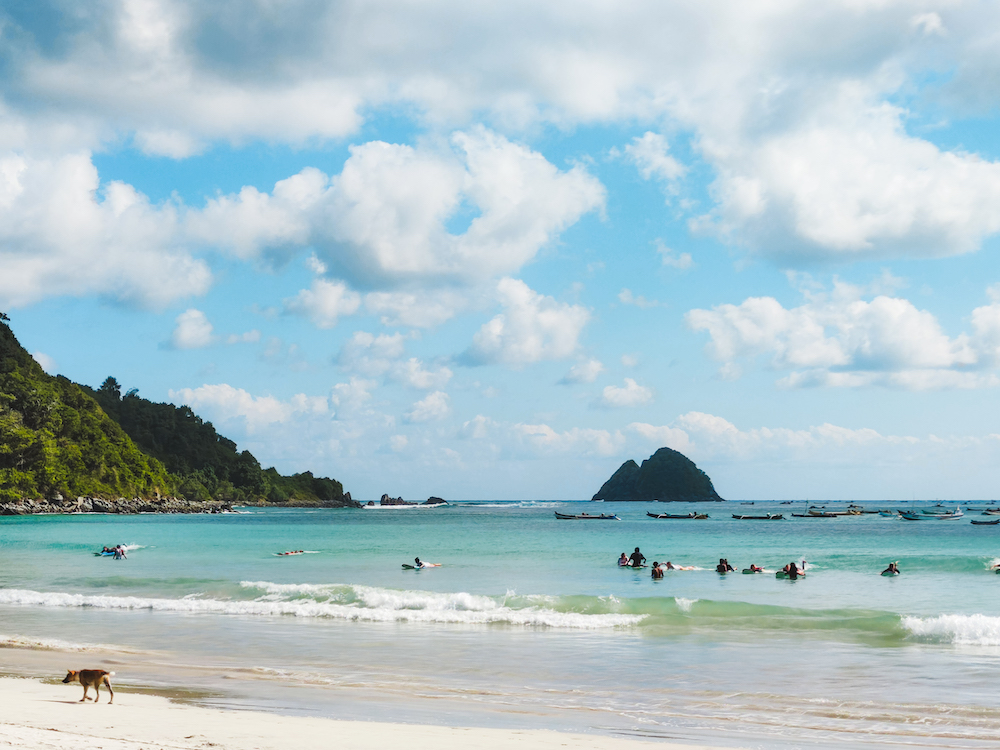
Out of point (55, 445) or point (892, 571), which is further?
point (55, 445)

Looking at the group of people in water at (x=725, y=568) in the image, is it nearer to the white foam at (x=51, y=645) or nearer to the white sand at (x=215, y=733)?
the white foam at (x=51, y=645)

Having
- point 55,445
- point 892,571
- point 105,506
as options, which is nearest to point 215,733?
point 892,571

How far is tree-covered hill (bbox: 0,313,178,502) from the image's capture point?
123625mm

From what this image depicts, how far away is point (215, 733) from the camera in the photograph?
10953 mm

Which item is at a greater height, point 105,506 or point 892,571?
point 892,571

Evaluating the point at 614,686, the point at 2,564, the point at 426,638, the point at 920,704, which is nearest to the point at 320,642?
the point at 426,638

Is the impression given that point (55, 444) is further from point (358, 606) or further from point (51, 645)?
point (51, 645)

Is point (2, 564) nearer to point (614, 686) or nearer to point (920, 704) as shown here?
point (614, 686)

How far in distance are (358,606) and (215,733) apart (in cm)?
1741

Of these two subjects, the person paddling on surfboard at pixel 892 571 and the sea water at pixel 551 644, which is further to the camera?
the person paddling on surfboard at pixel 892 571

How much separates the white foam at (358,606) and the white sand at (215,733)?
Answer: 1270 cm

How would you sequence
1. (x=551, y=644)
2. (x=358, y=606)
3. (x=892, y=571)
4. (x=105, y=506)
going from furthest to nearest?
(x=105, y=506), (x=892, y=571), (x=358, y=606), (x=551, y=644)

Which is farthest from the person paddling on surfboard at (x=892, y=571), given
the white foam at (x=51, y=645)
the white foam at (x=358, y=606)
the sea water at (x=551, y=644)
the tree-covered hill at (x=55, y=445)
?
the tree-covered hill at (x=55, y=445)

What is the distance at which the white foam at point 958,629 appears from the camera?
70.0ft
